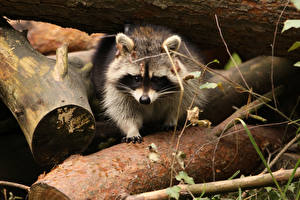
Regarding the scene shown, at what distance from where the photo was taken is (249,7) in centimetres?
307

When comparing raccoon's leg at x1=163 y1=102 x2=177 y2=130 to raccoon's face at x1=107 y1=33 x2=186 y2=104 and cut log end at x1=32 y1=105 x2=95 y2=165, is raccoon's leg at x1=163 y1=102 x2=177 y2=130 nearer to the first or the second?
raccoon's face at x1=107 y1=33 x2=186 y2=104

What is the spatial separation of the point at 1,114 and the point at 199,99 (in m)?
1.95

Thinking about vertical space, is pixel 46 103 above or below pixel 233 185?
above

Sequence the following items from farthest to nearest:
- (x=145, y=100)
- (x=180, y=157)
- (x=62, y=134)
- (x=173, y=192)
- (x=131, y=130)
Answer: (x=131, y=130)
(x=145, y=100)
(x=62, y=134)
(x=180, y=157)
(x=173, y=192)

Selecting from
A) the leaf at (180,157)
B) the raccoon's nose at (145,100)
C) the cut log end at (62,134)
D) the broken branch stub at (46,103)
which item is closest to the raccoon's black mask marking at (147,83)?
the raccoon's nose at (145,100)

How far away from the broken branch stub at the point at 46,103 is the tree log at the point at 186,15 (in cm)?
41

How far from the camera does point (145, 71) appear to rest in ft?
10.5

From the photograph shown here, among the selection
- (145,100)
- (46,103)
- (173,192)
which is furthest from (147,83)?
(173,192)

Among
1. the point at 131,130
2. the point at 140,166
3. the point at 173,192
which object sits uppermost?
the point at 173,192

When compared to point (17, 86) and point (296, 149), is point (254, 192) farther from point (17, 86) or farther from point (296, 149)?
point (17, 86)

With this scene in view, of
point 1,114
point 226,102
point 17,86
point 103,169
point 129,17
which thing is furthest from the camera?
point 226,102

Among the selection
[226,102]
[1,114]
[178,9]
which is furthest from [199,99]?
[1,114]

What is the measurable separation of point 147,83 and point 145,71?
0.34ft

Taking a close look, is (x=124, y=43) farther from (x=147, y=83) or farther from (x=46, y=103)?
(x=46, y=103)
